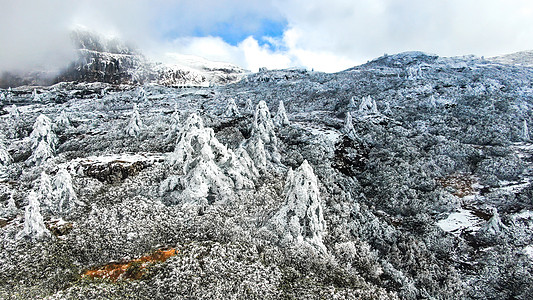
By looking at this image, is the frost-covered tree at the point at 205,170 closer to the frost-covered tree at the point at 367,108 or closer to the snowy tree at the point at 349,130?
the snowy tree at the point at 349,130

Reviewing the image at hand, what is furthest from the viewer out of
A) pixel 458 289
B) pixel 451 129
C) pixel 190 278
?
pixel 451 129

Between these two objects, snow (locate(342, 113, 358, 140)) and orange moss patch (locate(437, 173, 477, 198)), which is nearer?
orange moss patch (locate(437, 173, 477, 198))

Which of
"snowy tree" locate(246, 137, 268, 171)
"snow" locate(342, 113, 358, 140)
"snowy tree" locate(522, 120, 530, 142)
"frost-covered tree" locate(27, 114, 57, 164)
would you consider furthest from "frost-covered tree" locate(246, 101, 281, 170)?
"snowy tree" locate(522, 120, 530, 142)

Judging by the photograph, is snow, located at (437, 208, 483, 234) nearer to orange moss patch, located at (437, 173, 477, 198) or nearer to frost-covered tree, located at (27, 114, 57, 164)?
orange moss patch, located at (437, 173, 477, 198)

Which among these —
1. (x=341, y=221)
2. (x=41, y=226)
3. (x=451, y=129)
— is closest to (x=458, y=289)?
(x=341, y=221)

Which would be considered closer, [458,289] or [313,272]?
[313,272]

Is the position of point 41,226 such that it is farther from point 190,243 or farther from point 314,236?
point 314,236
